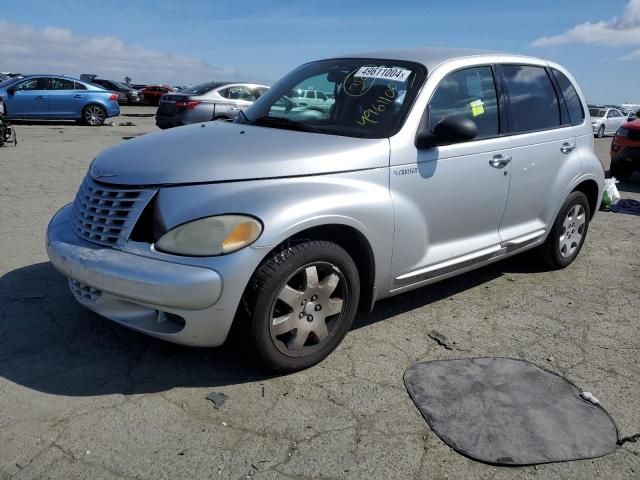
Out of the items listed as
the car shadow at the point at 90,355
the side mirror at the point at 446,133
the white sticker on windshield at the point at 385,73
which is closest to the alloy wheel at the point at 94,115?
the car shadow at the point at 90,355

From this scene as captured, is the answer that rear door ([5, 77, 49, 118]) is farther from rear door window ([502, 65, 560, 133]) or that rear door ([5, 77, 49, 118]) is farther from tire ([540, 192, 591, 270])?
tire ([540, 192, 591, 270])

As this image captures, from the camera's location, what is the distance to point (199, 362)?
3.17 m

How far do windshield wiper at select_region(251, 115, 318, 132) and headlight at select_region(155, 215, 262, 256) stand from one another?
1.06 metres

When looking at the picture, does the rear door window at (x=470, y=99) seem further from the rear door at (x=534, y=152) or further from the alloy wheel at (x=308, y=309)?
the alloy wheel at (x=308, y=309)

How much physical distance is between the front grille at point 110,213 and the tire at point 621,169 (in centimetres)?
954

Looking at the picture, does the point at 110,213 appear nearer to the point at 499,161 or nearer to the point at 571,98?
the point at 499,161

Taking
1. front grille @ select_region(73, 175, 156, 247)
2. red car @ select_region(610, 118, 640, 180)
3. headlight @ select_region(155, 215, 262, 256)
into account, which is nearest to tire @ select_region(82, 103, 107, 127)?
red car @ select_region(610, 118, 640, 180)

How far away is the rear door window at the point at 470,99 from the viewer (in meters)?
3.64

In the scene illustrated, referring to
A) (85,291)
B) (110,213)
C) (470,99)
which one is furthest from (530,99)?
(85,291)

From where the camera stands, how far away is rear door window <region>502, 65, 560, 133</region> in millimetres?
4211

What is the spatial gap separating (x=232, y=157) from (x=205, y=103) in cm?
1102

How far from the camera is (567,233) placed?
4949mm

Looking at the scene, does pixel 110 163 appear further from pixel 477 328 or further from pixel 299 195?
pixel 477 328

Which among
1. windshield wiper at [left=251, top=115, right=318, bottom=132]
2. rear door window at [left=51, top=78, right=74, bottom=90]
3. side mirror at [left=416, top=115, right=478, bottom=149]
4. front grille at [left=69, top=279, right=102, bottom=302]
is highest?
side mirror at [left=416, top=115, right=478, bottom=149]
